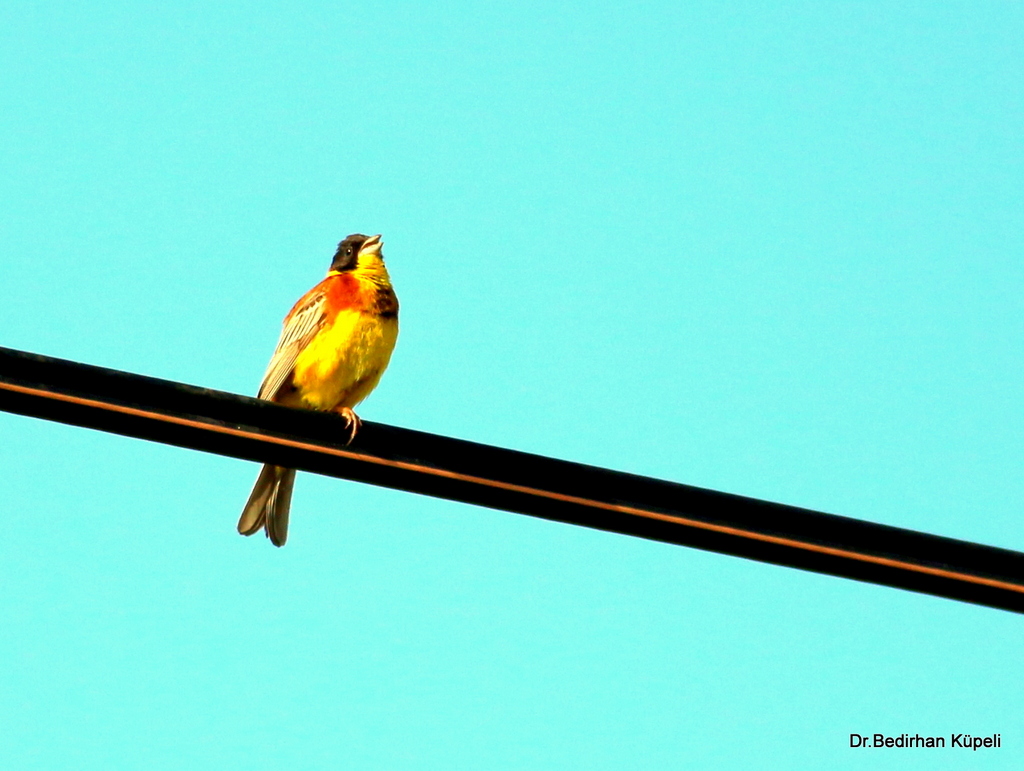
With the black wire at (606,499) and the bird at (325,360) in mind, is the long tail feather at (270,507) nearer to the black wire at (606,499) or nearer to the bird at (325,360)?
the bird at (325,360)

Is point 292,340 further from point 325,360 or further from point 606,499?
point 606,499

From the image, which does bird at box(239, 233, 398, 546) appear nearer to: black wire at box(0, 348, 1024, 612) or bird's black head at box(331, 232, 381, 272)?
bird's black head at box(331, 232, 381, 272)

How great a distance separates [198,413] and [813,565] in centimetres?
173

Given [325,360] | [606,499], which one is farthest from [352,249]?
[606,499]

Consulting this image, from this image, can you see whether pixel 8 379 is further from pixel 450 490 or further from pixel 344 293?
pixel 344 293

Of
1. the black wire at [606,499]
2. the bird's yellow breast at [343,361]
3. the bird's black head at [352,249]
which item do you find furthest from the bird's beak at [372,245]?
Answer: the black wire at [606,499]

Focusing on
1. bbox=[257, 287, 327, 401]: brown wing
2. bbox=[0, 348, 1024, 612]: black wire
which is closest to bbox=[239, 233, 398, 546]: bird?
bbox=[257, 287, 327, 401]: brown wing

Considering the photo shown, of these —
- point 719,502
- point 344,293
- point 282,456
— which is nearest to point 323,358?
point 344,293

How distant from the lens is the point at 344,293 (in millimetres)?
7578

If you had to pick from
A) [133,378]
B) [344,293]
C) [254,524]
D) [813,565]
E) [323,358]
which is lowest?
[813,565]

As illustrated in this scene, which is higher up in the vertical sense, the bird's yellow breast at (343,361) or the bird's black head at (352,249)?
the bird's black head at (352,249)

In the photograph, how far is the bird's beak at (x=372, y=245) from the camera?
27.1 ft

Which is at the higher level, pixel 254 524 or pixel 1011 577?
pixel 254 524

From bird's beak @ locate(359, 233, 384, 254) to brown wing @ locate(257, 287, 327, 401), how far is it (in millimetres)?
542
